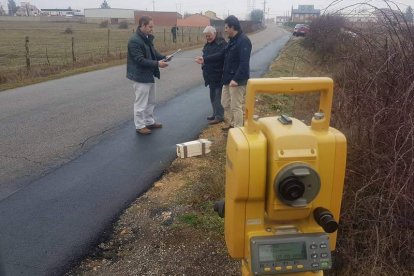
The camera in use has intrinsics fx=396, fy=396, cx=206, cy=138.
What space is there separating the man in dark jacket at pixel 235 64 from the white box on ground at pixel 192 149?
35.8 inches

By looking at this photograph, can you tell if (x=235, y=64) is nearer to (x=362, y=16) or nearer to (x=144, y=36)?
(x=144, y=36)

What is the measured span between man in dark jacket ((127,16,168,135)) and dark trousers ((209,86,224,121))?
1066 mm

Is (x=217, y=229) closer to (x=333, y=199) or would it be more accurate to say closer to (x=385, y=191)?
(x=385, y=191)

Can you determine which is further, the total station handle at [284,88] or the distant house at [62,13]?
the distant house at [62,13]

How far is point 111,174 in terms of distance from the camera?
5043 mm

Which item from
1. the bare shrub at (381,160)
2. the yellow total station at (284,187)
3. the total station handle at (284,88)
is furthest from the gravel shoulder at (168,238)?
the total station handle at (284,88)

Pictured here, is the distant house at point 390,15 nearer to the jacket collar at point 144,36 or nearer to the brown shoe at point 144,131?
the jacket collar at point 144,36

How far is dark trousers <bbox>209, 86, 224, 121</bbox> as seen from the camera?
6.96 meters

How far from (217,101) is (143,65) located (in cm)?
162

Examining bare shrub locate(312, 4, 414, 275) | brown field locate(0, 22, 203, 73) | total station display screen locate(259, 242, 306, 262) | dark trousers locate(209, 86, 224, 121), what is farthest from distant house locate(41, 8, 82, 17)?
total station display screen locate(259, 242, 306, 262)

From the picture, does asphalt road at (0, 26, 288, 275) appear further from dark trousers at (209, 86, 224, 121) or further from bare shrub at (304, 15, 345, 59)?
bare shrub at (304, 15, 345, 59)

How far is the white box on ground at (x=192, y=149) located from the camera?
5.39 meters

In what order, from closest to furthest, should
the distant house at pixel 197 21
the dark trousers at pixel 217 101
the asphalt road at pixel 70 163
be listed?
1. the asphalt road at pixel 70 163
2. the dark trousers at pixel 217 101
3. the distant house at pixel 197 21

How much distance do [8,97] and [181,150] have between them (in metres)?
6.47
